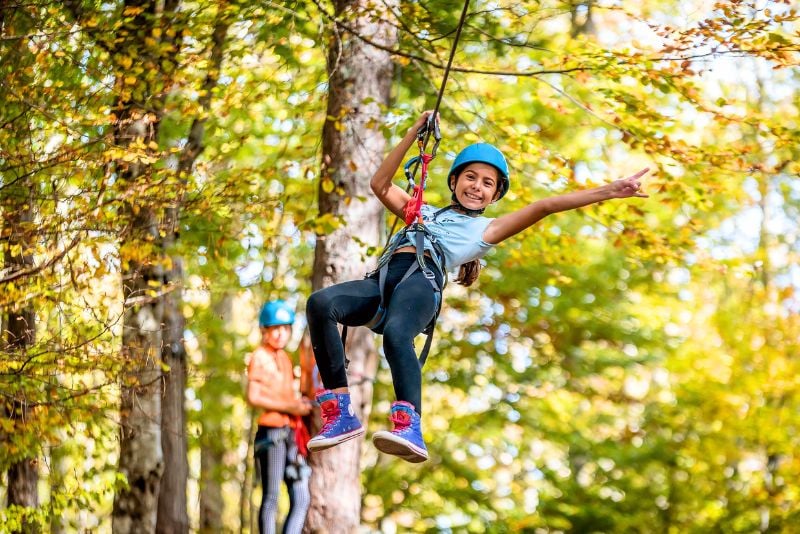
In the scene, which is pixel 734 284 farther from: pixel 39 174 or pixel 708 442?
pixel 39 174

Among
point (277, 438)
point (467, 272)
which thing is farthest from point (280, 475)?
point (467, 272)

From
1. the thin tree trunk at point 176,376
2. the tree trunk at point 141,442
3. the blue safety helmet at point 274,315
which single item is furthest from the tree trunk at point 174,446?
the blue safety helmet at point 274,315

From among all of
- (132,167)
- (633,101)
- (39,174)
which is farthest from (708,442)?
(39,174)

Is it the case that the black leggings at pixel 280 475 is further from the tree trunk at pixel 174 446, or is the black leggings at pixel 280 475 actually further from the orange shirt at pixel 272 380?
the tree trunk at pixel 174 446

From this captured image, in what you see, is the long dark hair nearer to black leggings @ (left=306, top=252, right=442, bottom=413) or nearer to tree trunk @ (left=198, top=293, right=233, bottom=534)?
black leggings @ (left=306, top=252, right=442, bottom=413)

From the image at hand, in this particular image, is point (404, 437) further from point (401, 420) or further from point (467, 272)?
point (467, 272)

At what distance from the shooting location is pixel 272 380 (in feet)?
23.2

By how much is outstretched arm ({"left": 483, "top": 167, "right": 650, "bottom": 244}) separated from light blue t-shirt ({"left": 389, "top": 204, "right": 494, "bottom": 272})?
0.16 feet

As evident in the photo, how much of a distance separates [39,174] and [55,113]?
55 cm

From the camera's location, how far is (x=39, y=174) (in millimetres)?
6438

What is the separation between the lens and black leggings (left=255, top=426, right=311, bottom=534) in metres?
6.98

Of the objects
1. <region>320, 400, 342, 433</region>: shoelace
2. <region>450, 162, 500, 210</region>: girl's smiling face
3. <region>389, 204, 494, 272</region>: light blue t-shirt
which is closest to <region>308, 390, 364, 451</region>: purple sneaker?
<region>320, 400, 342, 433</region>: shoelace

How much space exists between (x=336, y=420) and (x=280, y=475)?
2.69 m

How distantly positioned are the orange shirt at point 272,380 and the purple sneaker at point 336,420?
2.53 meters
